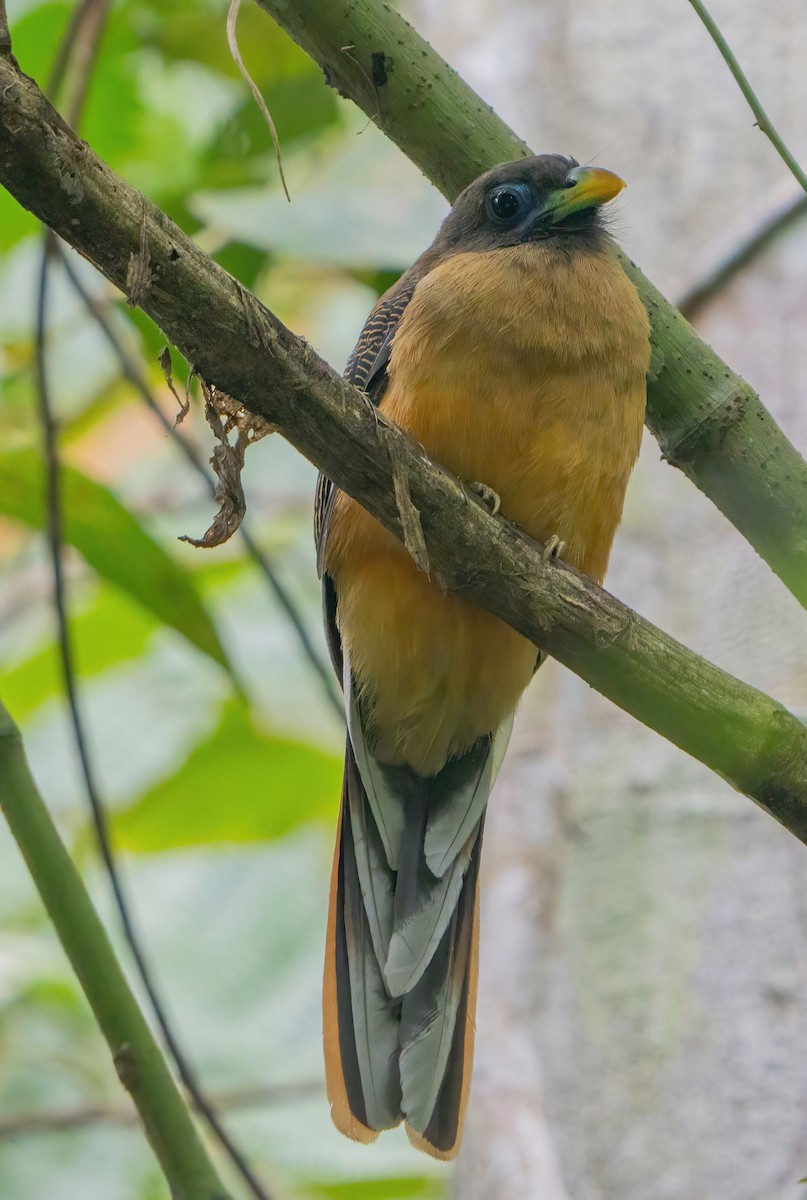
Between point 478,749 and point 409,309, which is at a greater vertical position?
point 409,309

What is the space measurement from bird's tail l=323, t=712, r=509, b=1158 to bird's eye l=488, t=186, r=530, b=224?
124 centimetres

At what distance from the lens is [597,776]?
13.3 ft

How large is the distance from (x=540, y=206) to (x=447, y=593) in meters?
1.16

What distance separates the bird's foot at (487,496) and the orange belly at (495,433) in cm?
4

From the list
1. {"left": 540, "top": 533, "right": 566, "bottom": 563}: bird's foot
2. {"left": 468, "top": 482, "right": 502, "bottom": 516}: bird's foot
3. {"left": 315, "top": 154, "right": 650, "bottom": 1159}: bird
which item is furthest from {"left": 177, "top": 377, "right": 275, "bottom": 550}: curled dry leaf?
{"left": 540, "top": 533, "right": 566, "bottom": 563}: bird's foot

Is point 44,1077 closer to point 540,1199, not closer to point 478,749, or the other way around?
point 540,1199

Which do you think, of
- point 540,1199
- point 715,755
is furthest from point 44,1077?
point 715,755

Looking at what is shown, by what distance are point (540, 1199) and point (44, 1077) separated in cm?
286

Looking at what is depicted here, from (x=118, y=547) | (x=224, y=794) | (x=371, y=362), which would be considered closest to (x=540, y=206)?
(x=371, y=362)

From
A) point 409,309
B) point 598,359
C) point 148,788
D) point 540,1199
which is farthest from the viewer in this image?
point 148,788

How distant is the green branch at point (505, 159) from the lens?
7.64ft

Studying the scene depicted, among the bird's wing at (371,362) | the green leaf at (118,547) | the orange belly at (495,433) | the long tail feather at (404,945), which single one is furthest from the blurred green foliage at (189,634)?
the long tail feather at (404,945)

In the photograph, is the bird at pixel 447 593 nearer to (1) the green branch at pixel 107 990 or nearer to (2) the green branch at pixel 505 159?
(2) the green branch at pixel 505 159

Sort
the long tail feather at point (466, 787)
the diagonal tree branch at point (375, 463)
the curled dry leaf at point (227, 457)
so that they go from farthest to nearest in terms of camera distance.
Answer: the long tail feather at point (466, 787)
the curled dry leaf at point (227, 457)
the diagonal tree branch at point (375, 463)
